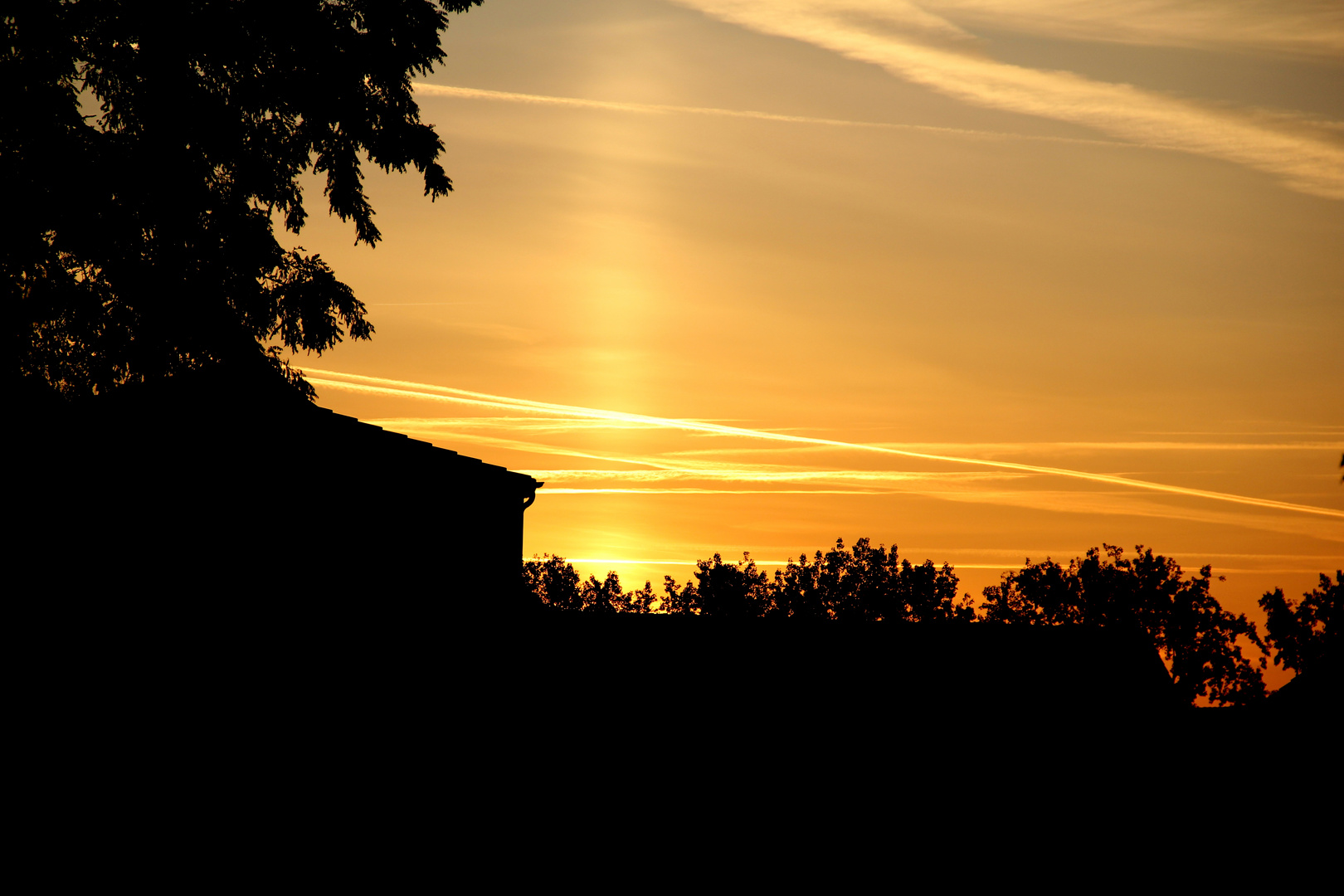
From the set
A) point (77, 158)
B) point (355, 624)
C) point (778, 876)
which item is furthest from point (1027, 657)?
point (77, 158)

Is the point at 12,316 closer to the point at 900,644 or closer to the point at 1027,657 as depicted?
the point at 900,644

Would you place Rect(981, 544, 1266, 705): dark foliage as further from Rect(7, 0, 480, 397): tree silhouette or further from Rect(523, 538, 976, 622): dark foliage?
Rect(7, 0, 480, 397): tree silhouette

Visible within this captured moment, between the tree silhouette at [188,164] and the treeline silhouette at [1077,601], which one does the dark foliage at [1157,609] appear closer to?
the treeline silhouette at [1077,601]

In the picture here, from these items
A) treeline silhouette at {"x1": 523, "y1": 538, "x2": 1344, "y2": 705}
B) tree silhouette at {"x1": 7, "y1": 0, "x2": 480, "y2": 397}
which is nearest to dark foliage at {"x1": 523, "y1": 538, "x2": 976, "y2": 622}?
treeline silhouette at {"x1": 523, "y1": 538, "x2": 1344, "y2": 705}

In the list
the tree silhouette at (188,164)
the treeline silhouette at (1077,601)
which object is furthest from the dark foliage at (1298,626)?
the tree silhouette at (188,164)

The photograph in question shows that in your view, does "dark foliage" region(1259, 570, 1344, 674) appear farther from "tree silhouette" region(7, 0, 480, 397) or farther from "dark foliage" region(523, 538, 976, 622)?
"tree silhouette" region(7, 0, 480, 397)

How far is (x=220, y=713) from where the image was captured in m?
15.0

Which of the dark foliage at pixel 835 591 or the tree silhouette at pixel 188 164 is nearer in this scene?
the tree silhouette at pixel 188 164

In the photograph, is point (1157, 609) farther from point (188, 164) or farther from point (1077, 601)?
point (188, 164)

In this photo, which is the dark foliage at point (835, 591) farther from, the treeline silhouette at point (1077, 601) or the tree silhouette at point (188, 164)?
the tree silhouette at point (188, 164)

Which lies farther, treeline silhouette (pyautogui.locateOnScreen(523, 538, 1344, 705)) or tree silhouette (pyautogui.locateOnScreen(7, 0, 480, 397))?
treeline silhouette (pyautogui.locateOnScreen(523, 538, 1344, 705))

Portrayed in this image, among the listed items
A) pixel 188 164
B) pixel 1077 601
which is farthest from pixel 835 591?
pixel 188 164

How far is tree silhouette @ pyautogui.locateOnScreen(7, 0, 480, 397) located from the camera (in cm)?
1653

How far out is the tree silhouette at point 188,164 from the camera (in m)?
16.5
